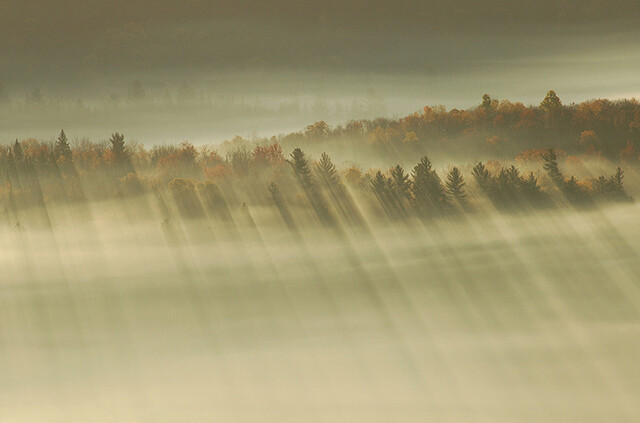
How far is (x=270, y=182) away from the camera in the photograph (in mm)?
12586

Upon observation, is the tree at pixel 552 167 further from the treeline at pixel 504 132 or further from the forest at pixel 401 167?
the treeline at pixel 504 132

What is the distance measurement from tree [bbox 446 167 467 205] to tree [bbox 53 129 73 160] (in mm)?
6782

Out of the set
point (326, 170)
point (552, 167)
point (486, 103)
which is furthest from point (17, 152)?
point (552, 167)

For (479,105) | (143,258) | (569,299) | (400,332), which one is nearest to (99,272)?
(143,258)

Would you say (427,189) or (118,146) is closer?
(427,189)

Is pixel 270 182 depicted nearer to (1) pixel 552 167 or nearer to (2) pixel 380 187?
(2) pixel 380 187

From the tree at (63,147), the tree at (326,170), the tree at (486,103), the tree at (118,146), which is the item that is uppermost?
the tree at (63,147)

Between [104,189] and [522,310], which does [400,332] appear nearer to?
[522,310]

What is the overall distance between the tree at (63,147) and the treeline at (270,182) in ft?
0.06

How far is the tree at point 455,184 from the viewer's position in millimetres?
12367

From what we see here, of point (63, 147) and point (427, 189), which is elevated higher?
→ point (63, 147)

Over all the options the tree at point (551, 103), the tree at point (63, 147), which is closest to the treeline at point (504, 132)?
the tree at point (551, 103)

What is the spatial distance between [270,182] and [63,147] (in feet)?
12.6

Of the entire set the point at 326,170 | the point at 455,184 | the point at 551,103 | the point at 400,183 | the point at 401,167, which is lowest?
the point at 455,184
